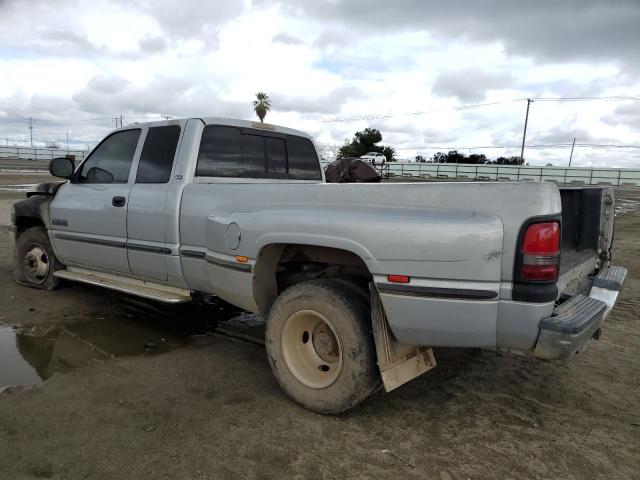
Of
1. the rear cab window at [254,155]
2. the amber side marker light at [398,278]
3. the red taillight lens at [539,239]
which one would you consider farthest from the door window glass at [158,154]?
the red taillight lens at [539,239]

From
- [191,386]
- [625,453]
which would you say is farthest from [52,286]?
[625,453]

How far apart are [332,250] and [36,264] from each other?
4354 millimetres

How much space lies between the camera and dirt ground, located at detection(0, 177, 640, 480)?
2.71m

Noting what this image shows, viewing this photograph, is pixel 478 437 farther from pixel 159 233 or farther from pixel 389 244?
pixel 159 233

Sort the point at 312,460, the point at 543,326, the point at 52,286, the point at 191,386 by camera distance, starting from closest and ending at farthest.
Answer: the point at 543,326
the point at 312,460
the point at 191,386
the point at 52,286

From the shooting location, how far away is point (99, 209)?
4.87m

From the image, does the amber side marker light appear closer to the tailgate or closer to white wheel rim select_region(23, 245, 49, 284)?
the tailgate

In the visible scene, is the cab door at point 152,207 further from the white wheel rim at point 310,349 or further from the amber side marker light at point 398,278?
the amber side marker light at point 398,278

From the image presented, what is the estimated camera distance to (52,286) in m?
5.88

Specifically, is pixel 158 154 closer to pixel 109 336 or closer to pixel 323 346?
pixel 109 336

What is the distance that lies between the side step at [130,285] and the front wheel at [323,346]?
120 cm

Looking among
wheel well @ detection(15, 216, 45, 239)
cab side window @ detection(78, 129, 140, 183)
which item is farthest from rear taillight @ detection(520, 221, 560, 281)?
wheel well @ detection(15, 216, 45, 239)

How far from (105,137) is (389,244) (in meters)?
3.65

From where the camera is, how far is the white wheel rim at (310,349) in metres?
3.30
